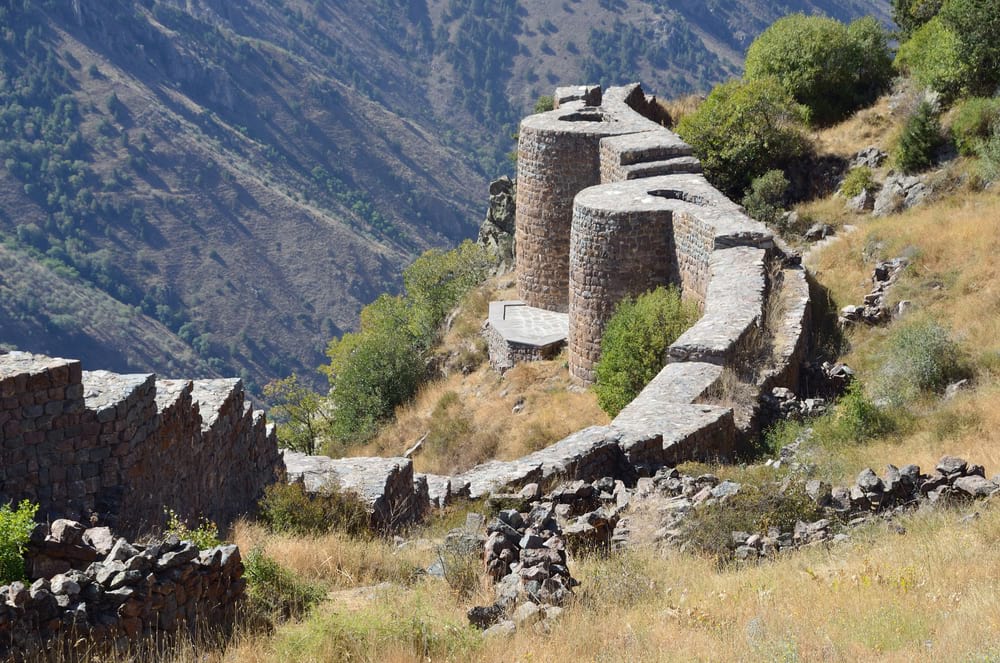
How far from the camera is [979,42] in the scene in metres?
17.2

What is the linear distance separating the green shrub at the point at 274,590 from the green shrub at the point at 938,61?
1511 centimetres

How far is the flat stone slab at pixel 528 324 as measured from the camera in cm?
1684

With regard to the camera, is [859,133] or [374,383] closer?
[859,133]

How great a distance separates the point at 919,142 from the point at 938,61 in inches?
91.0

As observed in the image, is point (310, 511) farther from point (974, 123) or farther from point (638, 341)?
point (974, 123)

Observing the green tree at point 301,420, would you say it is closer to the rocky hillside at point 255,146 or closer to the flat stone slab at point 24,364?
the flat stone slab at point 24,364

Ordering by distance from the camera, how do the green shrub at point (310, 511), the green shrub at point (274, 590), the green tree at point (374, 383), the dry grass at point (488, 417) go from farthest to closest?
1. the green tree at point (374, 383)
2. the dry grass at point (488, 417)
3. the green shrub at point (310, 511)
4. the green shrub at point (274, 590)

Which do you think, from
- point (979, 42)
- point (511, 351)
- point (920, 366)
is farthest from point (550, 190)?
point (920, 366)

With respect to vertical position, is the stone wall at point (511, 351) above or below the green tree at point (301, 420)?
above

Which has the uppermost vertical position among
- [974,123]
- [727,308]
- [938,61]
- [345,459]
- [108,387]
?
[938,61]

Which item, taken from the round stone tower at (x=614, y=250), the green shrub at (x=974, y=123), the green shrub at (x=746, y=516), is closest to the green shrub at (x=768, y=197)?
the green shrub at (x=974, y=123)

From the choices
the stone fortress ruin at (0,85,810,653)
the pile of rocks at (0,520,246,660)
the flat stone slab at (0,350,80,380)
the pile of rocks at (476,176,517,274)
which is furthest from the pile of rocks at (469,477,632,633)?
the pile of rocks at (476,176,517,274)

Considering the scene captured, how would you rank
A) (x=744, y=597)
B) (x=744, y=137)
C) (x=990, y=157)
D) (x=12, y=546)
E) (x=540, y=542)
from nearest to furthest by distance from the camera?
1. (x=12, y=546)
2. (x=744, y=597)
3. (x=540, y=542)
4. (x=990, y=157)
5. (x=744, y=137)

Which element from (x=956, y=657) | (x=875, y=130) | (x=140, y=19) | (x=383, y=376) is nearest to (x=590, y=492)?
(x=956, y=657)
